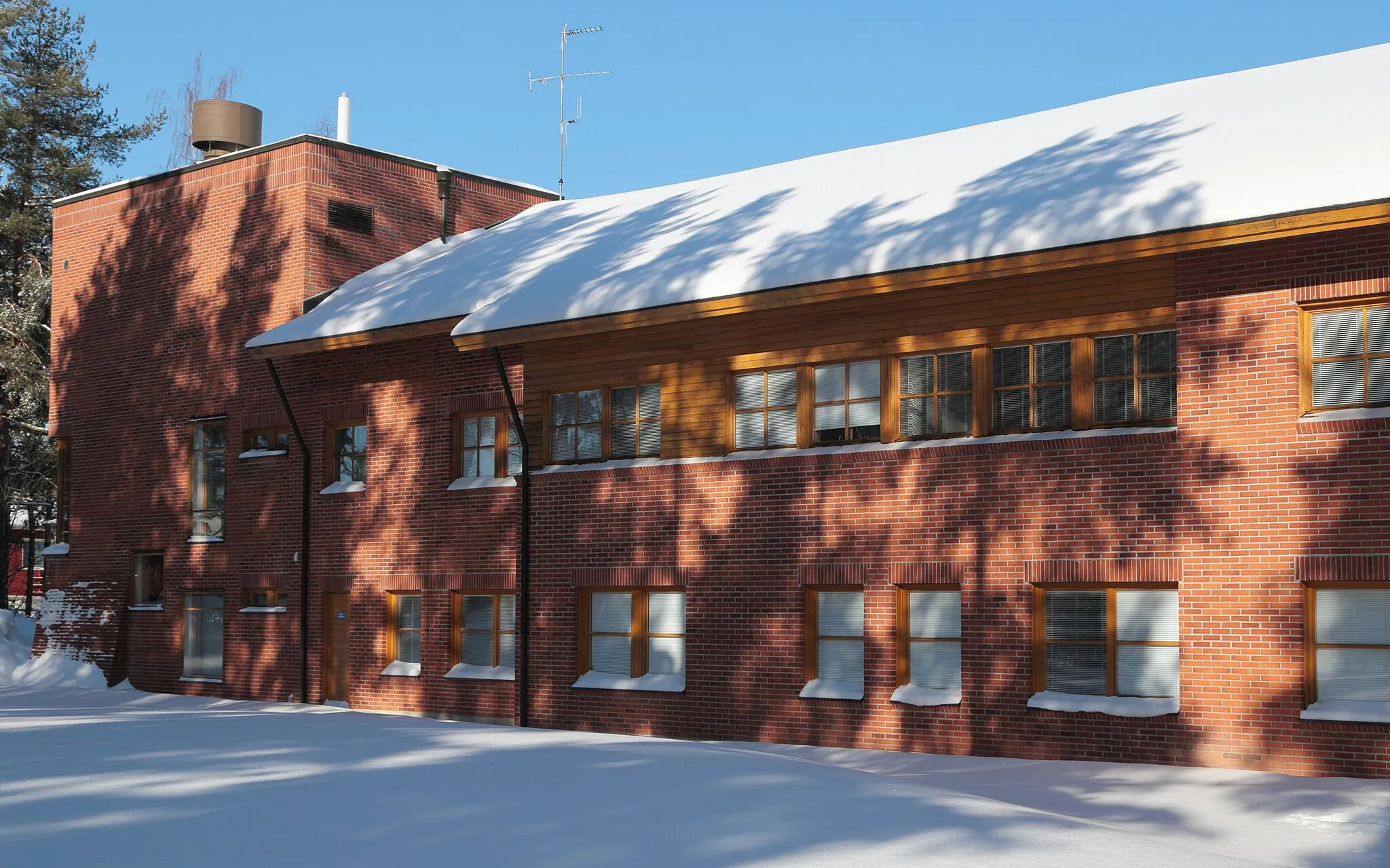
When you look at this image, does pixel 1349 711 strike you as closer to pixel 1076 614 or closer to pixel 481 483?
pixel 1076 614

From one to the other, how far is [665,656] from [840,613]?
2854 mm

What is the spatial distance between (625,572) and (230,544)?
9411 millimetres

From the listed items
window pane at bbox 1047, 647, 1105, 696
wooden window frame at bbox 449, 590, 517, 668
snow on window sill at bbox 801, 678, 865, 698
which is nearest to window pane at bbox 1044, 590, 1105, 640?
window pane at bbox 1047, 647, 1105, 696

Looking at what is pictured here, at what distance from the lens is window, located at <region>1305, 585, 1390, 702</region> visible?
574 inches

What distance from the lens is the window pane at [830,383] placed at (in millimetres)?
18625

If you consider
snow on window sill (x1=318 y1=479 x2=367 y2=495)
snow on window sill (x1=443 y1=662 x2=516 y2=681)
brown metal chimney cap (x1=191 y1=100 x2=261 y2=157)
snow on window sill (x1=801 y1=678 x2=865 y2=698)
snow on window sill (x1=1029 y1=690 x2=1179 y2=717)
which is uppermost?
brown metal chimney cap (x1=191 y1=100 x2=261 y2=157)

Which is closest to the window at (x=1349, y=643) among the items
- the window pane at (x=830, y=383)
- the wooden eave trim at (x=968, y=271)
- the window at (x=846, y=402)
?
the wooden eave trim at (x=968, y=271)

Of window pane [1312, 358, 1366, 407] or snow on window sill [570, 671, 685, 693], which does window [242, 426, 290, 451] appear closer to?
snow on window sill [570, 671, 685, 693]

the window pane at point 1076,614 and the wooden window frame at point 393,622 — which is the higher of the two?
the window pane at point 1076,614

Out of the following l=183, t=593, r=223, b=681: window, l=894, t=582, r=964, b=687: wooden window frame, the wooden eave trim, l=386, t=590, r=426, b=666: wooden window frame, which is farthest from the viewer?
l=183, t=593, r=223, b=681: window

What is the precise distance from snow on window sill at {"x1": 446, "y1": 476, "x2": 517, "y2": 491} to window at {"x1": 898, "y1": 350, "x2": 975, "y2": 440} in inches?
257

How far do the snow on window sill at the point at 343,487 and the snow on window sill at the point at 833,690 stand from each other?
901 centimetres

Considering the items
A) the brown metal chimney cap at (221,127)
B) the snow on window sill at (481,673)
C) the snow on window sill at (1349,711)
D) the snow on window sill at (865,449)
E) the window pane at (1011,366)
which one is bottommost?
the snow on window sill at (481,673)

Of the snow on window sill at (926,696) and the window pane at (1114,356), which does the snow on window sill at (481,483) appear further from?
the window pane at (1114,356)
